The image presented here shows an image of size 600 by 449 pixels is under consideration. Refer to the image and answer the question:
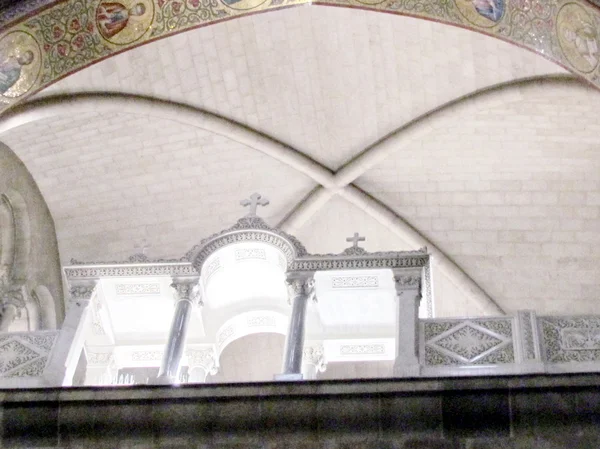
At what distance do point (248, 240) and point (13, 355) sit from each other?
246 centimetres

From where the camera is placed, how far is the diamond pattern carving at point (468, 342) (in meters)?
9.72

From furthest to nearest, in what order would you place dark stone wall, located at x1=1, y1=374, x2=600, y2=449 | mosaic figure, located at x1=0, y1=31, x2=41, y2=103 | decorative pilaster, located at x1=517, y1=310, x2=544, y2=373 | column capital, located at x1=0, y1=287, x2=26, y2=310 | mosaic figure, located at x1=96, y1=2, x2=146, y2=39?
column capital, located at x1=0, y1=287, x2=26, y2=310 < mosaic figure, located at x1=96, y1=2, x2=146, y2=39 < mosaic figure, located at x1=0, y1=31, x2=41, y2=103 < decorative pilaster, located at x1=517, y1=310, x2=544, y2=373 < dark stone wall, located at x1=1, y1=374, x2=600, y2=449

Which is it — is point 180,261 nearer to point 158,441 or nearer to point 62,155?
point 158,441

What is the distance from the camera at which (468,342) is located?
978 centimetres

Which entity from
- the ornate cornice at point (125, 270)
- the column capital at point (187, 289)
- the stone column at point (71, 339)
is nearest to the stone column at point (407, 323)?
the column capital at point (187, 289)

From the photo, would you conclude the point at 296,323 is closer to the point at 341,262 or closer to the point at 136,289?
the point at 341,262

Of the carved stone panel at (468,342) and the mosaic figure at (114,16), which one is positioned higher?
the mosaic figure at (114,16)

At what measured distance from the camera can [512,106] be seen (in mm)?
13914

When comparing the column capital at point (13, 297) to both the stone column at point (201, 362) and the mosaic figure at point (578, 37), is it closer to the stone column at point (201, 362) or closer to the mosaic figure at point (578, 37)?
the stone column at point (201, 362)

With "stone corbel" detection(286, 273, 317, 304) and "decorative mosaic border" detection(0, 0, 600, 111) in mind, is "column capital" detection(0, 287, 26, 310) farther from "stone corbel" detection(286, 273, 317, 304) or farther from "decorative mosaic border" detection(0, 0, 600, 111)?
"stone corbel" detection(286, 273, 317, 304)

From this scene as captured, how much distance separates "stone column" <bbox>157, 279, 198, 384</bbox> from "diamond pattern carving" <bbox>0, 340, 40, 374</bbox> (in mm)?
1128

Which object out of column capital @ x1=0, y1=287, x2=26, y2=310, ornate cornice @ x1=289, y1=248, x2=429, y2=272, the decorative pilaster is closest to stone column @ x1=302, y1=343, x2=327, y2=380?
ornate cornice @ x1=289, y1=248, x2=429, y2=272

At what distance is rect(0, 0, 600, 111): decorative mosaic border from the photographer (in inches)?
413

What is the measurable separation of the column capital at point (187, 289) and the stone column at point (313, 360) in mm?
1334
